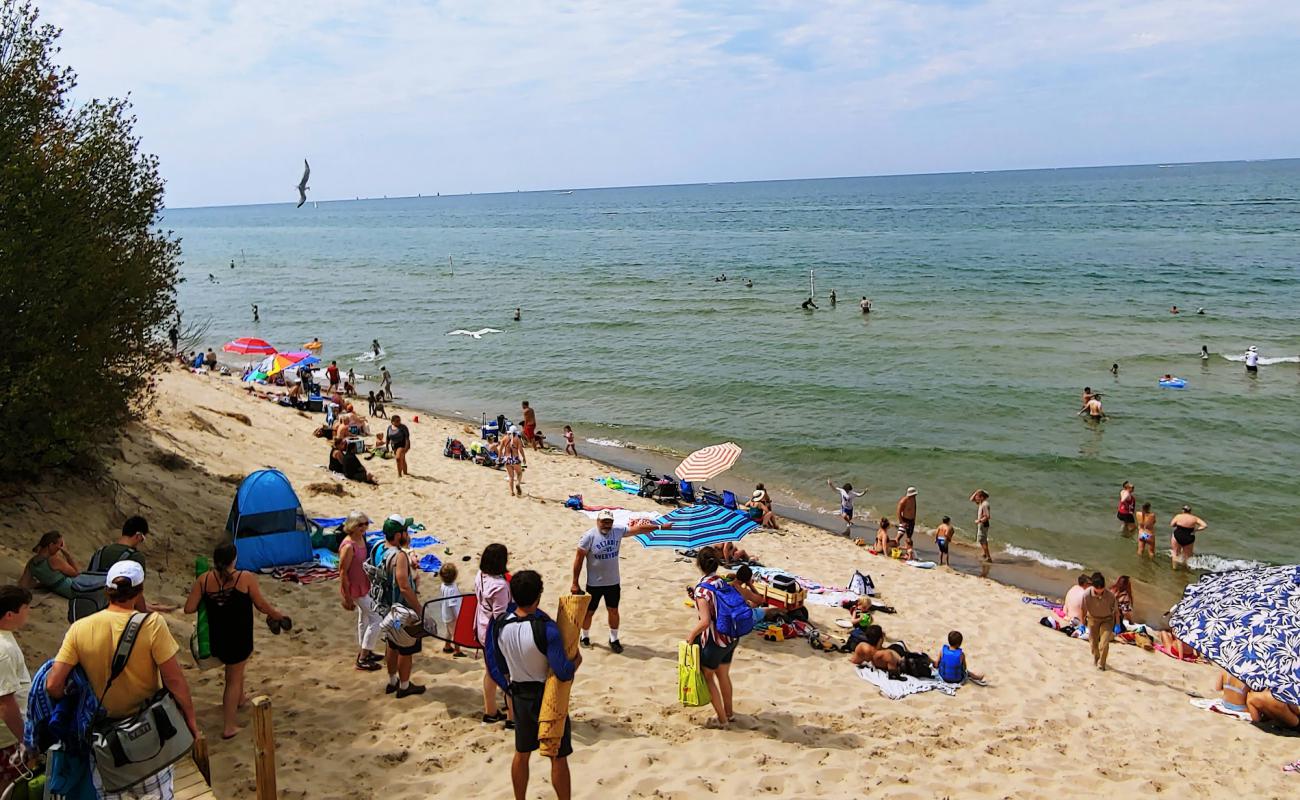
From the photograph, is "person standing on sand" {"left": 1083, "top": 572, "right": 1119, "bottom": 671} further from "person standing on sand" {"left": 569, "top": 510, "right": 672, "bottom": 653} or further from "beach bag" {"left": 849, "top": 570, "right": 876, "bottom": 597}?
"person standing on sand" {"left": 569, "top": 510, "right": 672, "bottom": 653}

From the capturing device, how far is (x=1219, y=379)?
1171 inches

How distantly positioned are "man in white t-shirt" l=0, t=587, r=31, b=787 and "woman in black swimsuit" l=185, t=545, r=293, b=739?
110 cm

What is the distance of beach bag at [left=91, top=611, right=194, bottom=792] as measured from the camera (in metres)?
4.36

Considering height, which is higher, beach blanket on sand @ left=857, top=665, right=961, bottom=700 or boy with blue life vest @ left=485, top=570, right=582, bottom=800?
boy with blue life vest @ left=485, top=570, right=582, bottom=800

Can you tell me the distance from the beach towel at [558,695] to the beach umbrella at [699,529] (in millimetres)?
7316

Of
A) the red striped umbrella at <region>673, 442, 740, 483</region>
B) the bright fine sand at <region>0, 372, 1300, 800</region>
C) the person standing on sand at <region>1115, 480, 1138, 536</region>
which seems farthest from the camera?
the person standing on sand at <region>1115, 480, 1138, 536</region>

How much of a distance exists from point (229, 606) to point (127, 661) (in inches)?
81.2

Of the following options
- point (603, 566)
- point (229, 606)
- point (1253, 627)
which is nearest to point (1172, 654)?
point (1253, 627)

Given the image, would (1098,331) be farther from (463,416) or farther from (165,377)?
(165,377)

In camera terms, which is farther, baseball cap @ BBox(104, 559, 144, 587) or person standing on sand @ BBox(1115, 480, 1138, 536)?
person standing on sand @ BBox(1115, 480, 1138, 536)

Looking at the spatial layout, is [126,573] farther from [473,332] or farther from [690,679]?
[473,332]

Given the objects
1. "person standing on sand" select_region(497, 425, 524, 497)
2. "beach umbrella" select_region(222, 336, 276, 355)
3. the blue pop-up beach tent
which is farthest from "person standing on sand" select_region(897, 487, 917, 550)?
"beach umbrella" select_region(222, 336, 276, 355)

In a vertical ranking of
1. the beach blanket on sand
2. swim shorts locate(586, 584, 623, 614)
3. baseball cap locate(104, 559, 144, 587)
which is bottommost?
the beach blanket on sand

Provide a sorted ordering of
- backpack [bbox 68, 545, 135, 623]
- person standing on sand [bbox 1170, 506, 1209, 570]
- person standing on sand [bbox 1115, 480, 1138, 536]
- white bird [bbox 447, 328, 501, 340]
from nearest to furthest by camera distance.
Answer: backpack [bbox 68, 545, 135, 623] → person standing on sand [bbox 1170, 506, 1209, 570] → person standing on sand [bbox 1115, 480, 1138, 536] → white bird [bbox 447, 328, 501, 340]
